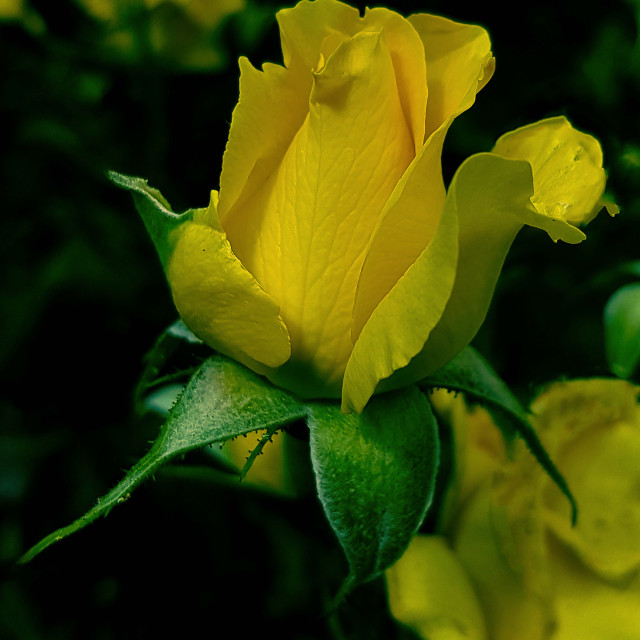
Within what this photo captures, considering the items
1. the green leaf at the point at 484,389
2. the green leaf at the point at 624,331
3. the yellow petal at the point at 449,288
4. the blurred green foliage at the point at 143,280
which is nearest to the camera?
the yellow petal at the point at 449,288

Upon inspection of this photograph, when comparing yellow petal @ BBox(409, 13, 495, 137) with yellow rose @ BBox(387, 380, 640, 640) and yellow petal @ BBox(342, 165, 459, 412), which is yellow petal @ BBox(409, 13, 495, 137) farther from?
yellow rose @ BBox(387, 380, 640, 640)

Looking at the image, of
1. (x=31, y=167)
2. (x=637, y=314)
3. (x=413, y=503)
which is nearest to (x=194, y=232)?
(x=413, y=503)

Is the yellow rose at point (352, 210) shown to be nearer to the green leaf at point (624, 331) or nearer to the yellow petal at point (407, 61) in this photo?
the yellow petal at point (407, 61)

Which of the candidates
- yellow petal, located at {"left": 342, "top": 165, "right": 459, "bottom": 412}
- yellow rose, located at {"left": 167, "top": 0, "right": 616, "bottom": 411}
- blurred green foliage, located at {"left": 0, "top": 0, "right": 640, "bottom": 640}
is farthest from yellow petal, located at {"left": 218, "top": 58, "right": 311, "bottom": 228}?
blurred green foliage, located at {"left": 0, "top": 0, "right": 640, "bottom": 640}

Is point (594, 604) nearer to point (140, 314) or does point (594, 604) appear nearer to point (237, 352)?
point (237, 352)

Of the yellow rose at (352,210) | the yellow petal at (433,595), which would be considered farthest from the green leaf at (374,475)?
the yellow petal at (433,595)

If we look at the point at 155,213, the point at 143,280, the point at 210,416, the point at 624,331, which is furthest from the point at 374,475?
the point at 143,280

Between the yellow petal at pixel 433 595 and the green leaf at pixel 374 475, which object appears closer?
the green leaf at pixel 374 475
